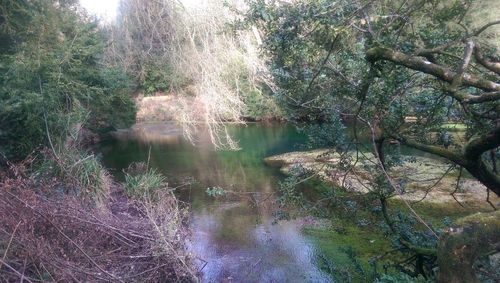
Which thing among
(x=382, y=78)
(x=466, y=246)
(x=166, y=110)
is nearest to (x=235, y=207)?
(x=382, y=78)

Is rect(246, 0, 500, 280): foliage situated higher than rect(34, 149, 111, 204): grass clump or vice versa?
rect(246, 0, 500, 280): foliage

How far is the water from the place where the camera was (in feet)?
21.2

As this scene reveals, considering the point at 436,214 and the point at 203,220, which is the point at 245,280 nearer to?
the point at 203,220

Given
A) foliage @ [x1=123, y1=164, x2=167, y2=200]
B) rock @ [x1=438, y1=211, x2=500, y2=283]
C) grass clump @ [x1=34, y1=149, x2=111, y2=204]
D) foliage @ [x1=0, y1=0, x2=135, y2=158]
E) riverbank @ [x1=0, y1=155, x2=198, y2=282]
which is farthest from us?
foliage @ [x1=0, y1=0, x2=135, y2=158]

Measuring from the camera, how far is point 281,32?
13.8 feet

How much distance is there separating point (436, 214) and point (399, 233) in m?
4.64

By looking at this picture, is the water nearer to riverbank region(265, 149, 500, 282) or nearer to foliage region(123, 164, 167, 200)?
riverbank region(265, 149, 500, 282)

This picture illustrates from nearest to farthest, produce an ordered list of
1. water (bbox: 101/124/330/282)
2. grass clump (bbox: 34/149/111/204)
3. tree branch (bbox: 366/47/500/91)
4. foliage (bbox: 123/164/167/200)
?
tree branch (bbox: 366/47/500/91) < water (bbox: 101/124/330/282) < grass clump (bbox: 34/149/111/204) < foliage (bbox: 123/164/167/200)

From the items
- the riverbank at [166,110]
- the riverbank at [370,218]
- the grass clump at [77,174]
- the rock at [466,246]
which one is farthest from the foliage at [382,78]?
the riverbank at [166,110]

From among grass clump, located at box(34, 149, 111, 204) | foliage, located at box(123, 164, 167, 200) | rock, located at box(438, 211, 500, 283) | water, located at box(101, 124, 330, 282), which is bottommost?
water, located at box(101, 124, 330, 282)

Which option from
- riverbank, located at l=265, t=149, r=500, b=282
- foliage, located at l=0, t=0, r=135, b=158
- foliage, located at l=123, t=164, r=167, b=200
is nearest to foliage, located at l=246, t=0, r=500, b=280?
riverbank, located at l=265, t=149, r=500, b=282

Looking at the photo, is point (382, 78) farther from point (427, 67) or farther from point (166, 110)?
point (166, 110)

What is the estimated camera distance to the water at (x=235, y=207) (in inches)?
254

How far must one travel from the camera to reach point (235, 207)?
9164 millimetres
